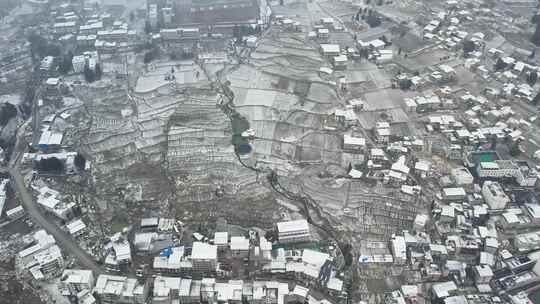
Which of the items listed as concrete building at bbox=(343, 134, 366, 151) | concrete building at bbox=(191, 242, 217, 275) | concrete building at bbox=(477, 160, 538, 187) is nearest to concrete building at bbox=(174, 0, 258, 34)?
concrete building at bbox=(343, 134, 366, 151)

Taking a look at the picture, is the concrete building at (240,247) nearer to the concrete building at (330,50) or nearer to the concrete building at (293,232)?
the concrete building at (293,232)

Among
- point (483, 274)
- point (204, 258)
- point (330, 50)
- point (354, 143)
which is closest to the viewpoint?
point (483, 274)

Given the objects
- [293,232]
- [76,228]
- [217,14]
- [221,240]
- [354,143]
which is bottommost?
[76,228]

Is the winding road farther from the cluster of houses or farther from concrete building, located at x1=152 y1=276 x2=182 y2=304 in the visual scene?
concrete building, located at x1=152 y1=276 x2=182 y2=304

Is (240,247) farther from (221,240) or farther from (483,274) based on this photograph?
(483,274)

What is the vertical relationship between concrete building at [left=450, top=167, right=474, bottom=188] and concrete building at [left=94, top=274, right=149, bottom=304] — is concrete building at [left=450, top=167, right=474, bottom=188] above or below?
above

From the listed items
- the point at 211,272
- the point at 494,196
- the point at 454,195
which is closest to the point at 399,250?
the point at 454,195
